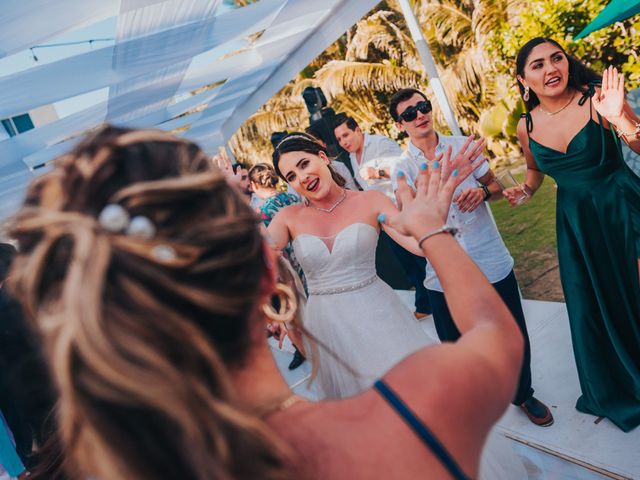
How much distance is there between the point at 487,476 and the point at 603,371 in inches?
40.9

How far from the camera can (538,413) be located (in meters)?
2.70

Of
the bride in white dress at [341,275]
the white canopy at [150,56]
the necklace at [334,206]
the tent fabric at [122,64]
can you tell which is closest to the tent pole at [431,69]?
the white canopy at [150,56]

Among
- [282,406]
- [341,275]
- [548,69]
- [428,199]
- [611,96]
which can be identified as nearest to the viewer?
[282,406]

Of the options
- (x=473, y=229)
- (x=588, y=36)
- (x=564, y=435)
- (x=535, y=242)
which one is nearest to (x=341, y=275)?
(x=473, y=229)

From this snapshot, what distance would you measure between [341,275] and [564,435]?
63.1 inches

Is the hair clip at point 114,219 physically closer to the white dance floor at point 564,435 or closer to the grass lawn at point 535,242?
the white dance floor at point 564,435

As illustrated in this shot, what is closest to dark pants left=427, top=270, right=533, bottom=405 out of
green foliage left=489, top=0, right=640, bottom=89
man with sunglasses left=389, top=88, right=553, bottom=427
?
man with sunglasses left=389, top=88, right=553, bottom=427

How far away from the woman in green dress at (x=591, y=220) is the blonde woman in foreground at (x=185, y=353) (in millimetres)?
1958

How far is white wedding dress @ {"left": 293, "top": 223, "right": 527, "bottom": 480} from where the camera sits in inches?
96.2

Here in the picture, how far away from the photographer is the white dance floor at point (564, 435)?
228cm

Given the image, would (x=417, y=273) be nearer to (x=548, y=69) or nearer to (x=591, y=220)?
(x=591, y=220)

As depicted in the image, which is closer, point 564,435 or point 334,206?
point 564,435

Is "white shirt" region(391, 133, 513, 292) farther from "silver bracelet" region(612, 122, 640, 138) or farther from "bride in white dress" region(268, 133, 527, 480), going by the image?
"silver bracelet" region(612, 122, 640, 138)

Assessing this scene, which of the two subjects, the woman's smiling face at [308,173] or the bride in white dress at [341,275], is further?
the woman's smiling face at [308,173]
